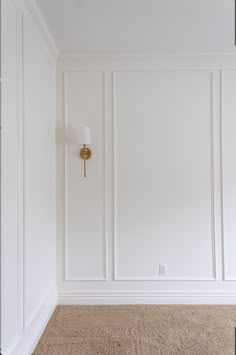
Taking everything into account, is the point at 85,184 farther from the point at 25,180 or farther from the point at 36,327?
the point at 36,327

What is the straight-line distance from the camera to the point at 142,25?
206 cm

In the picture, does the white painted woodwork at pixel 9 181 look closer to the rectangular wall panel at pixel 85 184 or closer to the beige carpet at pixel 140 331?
the beige carpet at pixel 140 331

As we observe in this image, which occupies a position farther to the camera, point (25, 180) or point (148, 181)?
point (148, 181)

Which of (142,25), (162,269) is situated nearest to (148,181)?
(162,269)

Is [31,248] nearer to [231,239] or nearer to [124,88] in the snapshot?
[124,88]

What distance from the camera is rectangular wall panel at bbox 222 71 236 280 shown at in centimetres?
247

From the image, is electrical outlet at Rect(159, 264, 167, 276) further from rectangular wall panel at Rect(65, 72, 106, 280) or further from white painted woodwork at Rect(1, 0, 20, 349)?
white painted woodwork at Rect(1, 0, 20, 349)

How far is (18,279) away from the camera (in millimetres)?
1542

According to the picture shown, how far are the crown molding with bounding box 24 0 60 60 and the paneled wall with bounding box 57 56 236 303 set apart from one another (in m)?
0.17

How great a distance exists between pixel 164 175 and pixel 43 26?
1.69 metres

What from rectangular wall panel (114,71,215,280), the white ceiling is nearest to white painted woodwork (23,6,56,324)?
the white ceiling

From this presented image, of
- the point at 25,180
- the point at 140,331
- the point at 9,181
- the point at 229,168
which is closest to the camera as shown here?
the point at 9,181

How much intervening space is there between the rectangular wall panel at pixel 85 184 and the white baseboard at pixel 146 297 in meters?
0.18

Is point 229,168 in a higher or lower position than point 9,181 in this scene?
higher
